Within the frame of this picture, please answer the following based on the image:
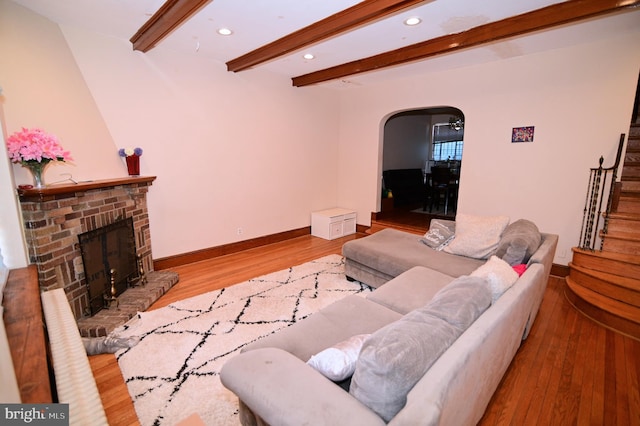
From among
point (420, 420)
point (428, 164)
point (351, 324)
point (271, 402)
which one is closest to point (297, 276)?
point (351, 324)

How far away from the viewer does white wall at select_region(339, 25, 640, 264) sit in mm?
3271

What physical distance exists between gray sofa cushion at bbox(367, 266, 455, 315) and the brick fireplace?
228cm

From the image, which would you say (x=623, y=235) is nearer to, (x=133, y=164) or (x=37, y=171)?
(x=133, y=164)

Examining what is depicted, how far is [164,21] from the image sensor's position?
8.63 ft

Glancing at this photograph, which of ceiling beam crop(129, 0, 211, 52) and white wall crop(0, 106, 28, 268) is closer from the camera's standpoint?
white wall crop(0, 106, 28, 268)

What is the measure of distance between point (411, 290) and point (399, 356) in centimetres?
133

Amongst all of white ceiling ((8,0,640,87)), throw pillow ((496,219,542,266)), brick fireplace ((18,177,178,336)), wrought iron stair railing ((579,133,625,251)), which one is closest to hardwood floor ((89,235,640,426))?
brick fireplace ((18,177,178,336))

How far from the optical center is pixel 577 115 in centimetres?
347

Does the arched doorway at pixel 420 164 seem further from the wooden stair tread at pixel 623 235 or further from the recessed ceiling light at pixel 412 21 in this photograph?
the recessed ceiling light at pixel 412 21

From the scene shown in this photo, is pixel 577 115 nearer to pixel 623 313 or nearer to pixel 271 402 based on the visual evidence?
pixel 623 313

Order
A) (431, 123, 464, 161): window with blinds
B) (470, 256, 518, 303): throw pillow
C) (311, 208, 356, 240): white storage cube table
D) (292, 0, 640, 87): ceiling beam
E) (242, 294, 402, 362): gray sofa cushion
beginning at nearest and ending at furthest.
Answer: (242, 294, 402, 362): gray sofa cushion < (470, 256, 518, 303): throw pillow < (292, 0, 640, 87): ceiling beam < (311, 208, 356, 240): white storage cube table < (431, 123, 464, 161): window with blinds

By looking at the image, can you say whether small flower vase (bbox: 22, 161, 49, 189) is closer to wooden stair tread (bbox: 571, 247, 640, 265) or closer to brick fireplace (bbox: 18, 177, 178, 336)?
brick fireplace (bbox: 18, 177, 178, 336)

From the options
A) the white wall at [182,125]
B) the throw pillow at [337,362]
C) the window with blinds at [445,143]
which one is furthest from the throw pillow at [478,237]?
the window with blinds at [445,143]

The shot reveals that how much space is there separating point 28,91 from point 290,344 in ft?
10.1
